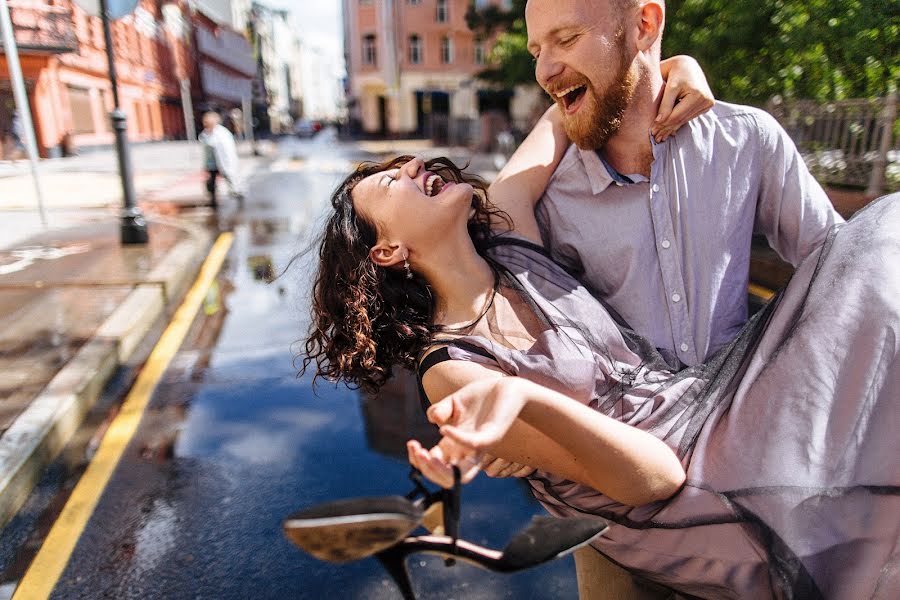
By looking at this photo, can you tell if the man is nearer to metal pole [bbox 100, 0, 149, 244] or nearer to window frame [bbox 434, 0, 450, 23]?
metal pole [bbox 100, 0, 149, 244]

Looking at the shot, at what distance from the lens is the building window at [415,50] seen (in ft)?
141

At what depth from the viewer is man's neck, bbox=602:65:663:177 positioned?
1.72 metres

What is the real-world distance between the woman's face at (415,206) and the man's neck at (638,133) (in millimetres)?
437

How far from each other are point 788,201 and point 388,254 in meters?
1.04

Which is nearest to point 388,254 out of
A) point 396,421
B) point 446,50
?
point 396,421

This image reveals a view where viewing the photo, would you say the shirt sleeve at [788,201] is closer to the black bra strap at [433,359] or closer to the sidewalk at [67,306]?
the black bra strap at [433,359]

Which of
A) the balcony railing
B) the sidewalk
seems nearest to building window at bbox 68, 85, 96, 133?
the balcony railing

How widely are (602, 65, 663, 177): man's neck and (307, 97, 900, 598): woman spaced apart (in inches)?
14.4

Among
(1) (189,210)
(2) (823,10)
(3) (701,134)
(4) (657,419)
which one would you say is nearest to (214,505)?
(4) (657,419)

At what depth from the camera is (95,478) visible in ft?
10.7

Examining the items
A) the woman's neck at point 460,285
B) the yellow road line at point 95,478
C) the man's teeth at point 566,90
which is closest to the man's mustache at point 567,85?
the man's teeth at point 566,90

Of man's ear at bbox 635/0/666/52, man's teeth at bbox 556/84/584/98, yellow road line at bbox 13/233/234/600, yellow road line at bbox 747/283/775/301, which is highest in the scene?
man's ear at bbox 635/0/666/52

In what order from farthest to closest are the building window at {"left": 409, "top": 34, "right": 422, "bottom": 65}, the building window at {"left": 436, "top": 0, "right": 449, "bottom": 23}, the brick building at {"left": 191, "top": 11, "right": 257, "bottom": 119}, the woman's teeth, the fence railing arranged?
the brick building at {"left": 191, "top": 11, "right": 257, "bottom": 119}, the building window at {"left": 409, "top": 34, "right": 422, "bottom": 65}, the building window at {"left": 436, "top": 0, "right": 449, "bottom": 23}, the fence railing, the woman's teeth

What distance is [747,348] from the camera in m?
1.41
